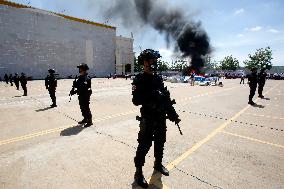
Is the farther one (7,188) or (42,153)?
(42,153)

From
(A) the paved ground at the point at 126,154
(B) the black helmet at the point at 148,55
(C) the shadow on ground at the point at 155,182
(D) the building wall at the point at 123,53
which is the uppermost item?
(D) the building wall at the point at 123,53

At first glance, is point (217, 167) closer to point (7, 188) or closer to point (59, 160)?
point (59, 160)

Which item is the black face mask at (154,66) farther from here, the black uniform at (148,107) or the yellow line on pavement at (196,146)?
the yellow line on pavement at (196,146)

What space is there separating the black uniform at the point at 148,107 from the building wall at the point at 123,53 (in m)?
59.2

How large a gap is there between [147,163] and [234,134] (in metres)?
2.94

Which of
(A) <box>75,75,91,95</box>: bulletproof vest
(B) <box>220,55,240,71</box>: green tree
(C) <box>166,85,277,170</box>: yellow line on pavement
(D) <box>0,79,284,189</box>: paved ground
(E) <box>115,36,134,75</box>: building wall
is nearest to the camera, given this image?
(D) <box>0,79,284,189</box>: paved ground

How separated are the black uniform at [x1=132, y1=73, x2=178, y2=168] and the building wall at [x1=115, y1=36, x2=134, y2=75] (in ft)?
194

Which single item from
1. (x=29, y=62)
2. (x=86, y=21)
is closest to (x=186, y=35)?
(x=86, y=21)

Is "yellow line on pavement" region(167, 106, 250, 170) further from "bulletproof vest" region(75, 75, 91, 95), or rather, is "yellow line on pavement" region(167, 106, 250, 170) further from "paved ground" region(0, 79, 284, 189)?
"bulletproof vest" region(75, 75, 91, 95)

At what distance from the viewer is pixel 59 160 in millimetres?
3877

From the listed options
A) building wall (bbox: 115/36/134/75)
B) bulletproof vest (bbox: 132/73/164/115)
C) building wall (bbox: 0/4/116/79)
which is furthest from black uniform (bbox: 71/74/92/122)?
building wall (bbox: 115/36/134/75)

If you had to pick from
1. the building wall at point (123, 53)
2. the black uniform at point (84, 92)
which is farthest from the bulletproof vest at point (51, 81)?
the building wall at point (123, 53)

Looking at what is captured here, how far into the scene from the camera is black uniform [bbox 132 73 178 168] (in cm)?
300

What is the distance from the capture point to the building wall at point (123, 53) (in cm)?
6121
